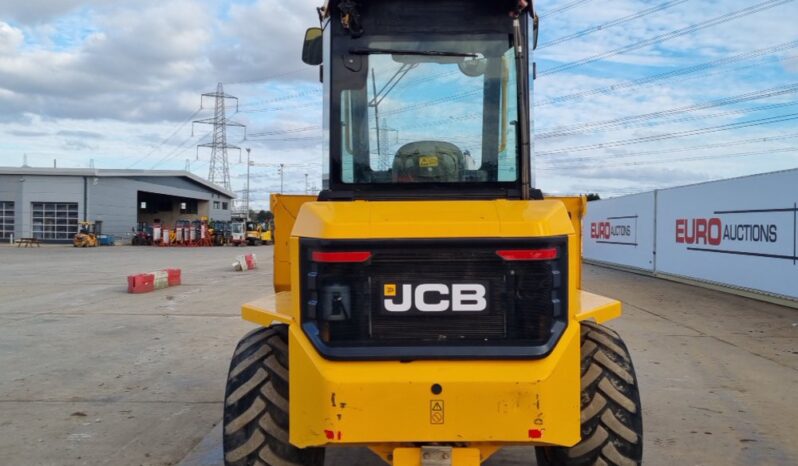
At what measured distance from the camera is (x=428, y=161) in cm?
398

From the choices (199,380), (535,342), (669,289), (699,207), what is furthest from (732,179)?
(535,342)

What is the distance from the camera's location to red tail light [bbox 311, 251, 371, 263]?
3277 millimetres

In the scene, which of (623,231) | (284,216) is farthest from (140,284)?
(623,231)

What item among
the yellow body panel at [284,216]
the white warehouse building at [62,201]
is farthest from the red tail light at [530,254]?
the white warehouse building at [62,201]

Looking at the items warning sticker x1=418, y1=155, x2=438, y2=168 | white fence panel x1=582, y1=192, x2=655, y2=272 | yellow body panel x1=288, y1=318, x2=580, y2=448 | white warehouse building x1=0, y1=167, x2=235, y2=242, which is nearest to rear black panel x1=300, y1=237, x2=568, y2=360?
yellow body panel x1=288, y1=318, x2=580, y2=448

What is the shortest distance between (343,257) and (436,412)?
87 centimetres

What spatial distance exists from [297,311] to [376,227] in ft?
1.94

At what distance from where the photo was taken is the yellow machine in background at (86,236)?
48.7 metres

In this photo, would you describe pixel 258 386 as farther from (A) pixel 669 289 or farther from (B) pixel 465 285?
(A) pixel 669 289

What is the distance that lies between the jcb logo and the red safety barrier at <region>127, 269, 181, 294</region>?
49.6ft

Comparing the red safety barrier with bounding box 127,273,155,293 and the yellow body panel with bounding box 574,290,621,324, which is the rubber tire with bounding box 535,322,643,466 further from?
the red safety barrier with bounding box 127,273,155,293

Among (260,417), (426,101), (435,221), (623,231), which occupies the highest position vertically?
(426,101)

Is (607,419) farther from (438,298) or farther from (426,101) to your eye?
(426,101)

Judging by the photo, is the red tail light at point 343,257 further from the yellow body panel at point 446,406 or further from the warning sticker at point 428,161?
the warning sticker at point 428,161
